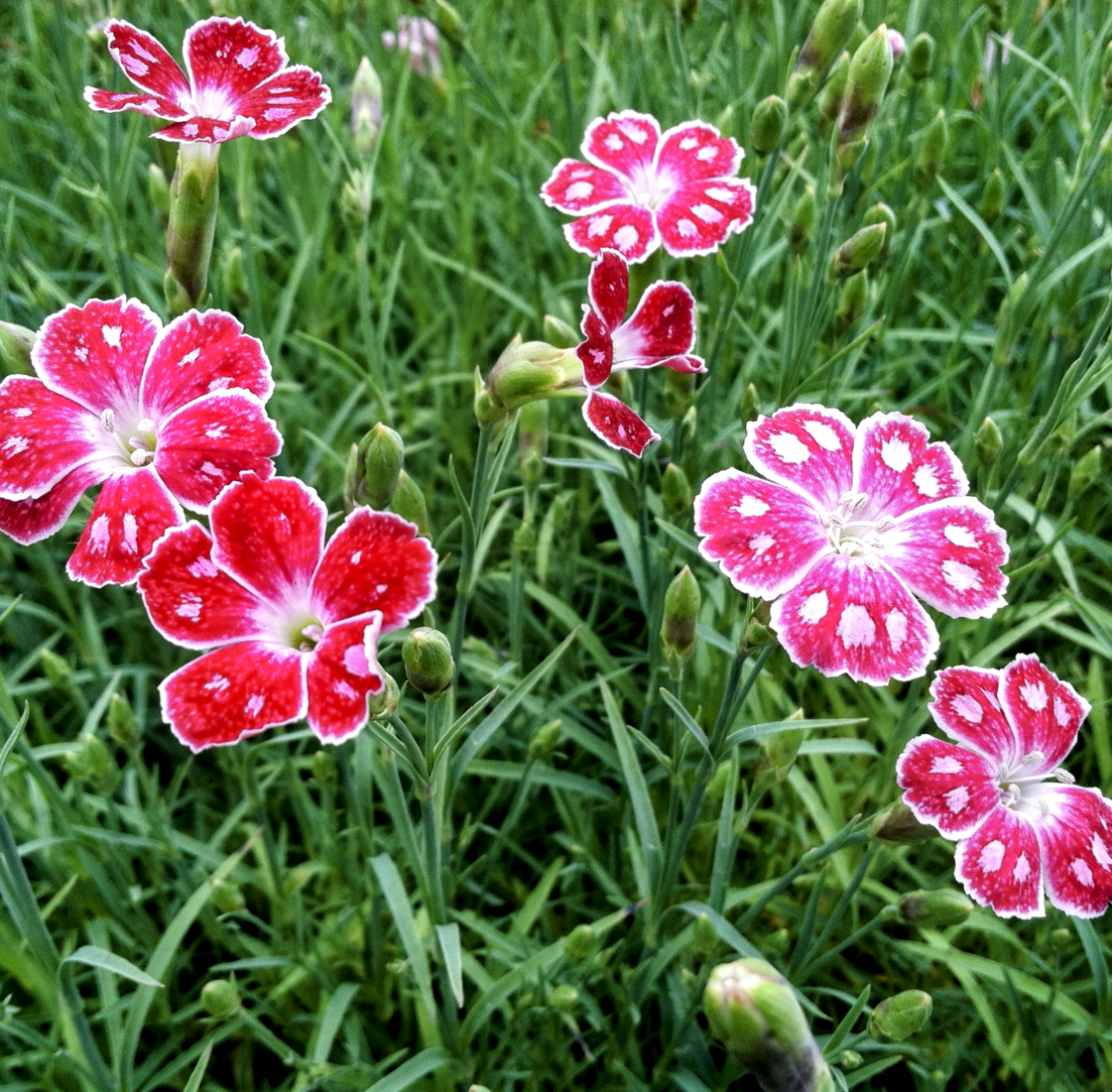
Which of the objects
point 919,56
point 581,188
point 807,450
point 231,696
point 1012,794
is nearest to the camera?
point 231,696

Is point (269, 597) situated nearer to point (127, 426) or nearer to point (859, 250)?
point (127, 426)

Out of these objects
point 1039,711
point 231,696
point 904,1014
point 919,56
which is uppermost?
point 919,56

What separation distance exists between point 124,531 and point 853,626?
0.84 metres

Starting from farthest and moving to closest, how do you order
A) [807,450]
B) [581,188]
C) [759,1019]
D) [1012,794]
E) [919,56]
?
[919,56] < [581,188] < [1012,794] < [807,450] < [759,1019]

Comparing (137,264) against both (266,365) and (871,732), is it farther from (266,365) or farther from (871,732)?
(871,732)

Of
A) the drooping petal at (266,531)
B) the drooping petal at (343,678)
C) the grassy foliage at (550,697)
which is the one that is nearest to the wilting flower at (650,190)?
the grassy foliage at (550,697)

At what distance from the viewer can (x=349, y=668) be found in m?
0.98

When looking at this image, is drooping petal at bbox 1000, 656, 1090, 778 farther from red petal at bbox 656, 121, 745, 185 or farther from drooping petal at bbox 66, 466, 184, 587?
drooping petal at bbox 66, 466, 184, 587

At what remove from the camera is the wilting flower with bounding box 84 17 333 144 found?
139 cm

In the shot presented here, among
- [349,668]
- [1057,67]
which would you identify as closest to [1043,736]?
[349,668]

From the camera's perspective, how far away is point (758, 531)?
122 centimetres

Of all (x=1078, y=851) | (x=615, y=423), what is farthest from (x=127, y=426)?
(x=1078, y=851)

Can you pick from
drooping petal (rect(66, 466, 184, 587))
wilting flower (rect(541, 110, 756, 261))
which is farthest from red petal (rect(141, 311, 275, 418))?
wilting flower (rect(541, 110, 756, 261))

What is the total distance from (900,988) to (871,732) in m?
0.54
